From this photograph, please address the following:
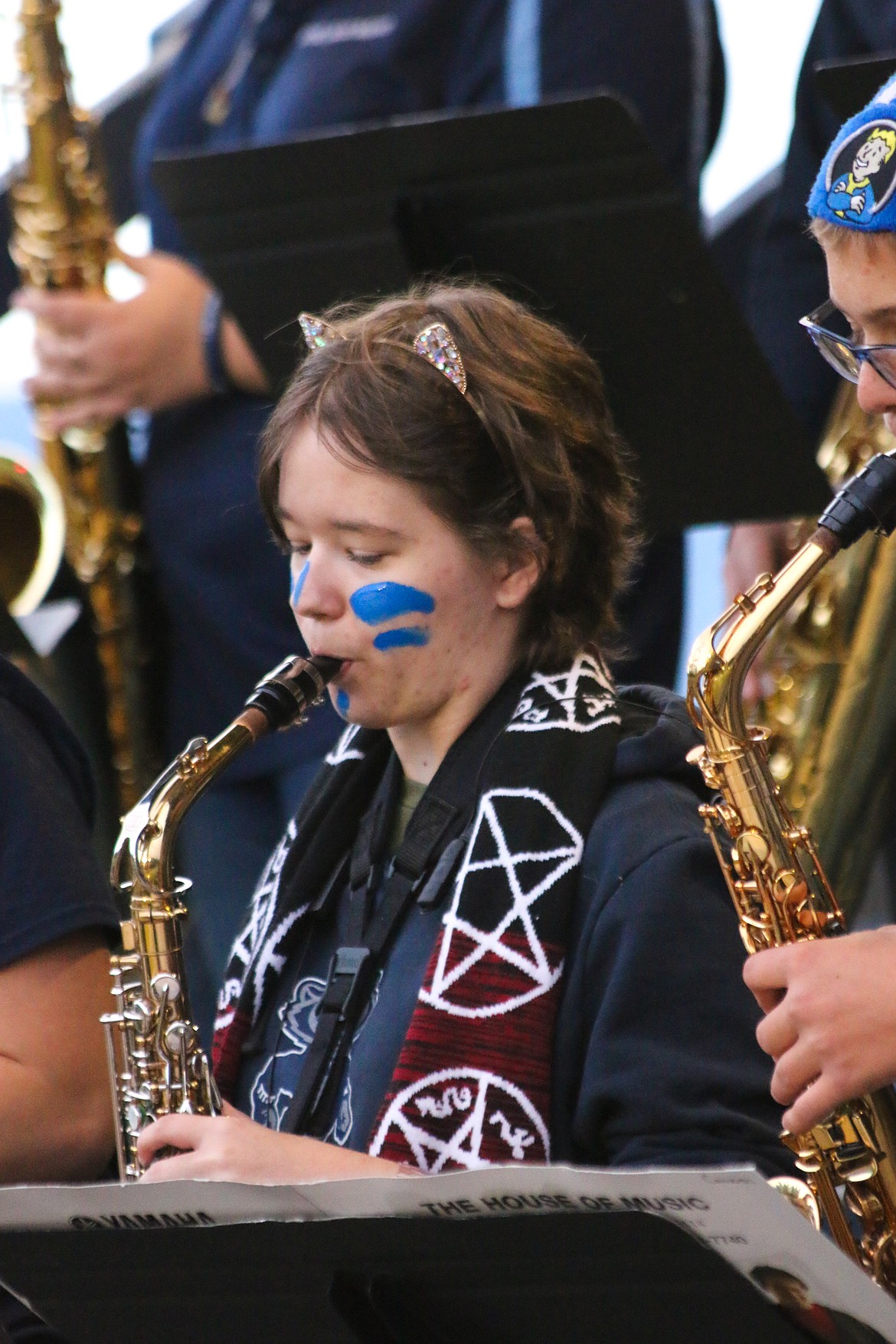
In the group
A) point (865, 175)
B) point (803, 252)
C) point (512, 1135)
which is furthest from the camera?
point (803, 252)

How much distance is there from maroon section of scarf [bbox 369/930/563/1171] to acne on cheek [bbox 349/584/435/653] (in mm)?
316

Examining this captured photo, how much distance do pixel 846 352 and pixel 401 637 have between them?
50 cm

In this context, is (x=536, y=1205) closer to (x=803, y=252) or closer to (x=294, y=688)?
(x=294, y=688)

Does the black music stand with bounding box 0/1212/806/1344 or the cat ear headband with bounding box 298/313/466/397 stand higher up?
the cat ear headband with bounding box 298/313/466/397

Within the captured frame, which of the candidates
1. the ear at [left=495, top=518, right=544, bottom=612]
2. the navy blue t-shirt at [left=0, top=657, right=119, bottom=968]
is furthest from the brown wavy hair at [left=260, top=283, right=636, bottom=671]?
the navy blue t-shirt at [left=0, top=657, right=119, bottom=968]

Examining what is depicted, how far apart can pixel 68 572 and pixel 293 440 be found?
1.46 metres

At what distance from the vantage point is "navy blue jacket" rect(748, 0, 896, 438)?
267 cm

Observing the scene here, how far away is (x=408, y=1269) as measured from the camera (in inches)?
47.3

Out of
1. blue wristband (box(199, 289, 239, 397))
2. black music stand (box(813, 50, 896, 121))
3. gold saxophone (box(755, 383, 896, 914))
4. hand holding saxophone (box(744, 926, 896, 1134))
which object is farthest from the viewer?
blue wristband (box(199, 289, 239, 397))

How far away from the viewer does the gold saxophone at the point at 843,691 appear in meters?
2.62

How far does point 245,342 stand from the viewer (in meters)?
2.71

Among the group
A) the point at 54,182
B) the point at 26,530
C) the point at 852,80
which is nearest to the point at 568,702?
the point at 852,80

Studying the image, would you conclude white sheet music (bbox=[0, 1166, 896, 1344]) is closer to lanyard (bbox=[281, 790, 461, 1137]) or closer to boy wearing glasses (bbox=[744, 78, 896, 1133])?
boy wearing glasses (bbox=[744, 78, 896, 1133])

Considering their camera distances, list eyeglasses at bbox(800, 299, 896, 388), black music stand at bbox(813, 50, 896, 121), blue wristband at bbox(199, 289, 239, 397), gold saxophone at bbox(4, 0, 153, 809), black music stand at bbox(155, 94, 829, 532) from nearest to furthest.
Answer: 1. eyeglasses at bbox(800, 299, 896, 388)
2. black music stand at bbox(813, 50, 896, 121)
3. black music stand at bbox(155, 94, 829, 532)
4. blue wristband at bbox(199, 289, 239, 397)
5. gold saxophone at bbox(4, 0, 153, 809)
